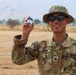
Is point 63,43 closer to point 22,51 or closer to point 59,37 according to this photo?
point 59,37

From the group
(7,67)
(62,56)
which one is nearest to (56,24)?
(62,56)

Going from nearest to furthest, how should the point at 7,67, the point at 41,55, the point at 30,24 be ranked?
the point at 30,24
the point at 41,55
the point at 7,67

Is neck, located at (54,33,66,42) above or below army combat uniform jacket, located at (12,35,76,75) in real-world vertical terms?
above

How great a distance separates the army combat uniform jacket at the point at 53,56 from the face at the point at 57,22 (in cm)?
16

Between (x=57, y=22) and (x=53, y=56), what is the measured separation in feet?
1.28

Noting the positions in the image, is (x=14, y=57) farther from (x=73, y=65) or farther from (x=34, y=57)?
(x=73, y=65)

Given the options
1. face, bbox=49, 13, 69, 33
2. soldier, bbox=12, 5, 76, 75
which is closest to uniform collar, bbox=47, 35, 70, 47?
soldier, bbox=12, 5, 76, 75

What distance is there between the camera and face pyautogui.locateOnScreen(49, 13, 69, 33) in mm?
3821

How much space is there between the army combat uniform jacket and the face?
16cm

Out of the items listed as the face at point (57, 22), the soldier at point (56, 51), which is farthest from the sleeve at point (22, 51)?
the face at point (57, 22)

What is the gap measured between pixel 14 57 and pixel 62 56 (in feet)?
1.81

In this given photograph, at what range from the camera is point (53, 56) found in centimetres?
388

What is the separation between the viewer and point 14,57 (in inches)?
153

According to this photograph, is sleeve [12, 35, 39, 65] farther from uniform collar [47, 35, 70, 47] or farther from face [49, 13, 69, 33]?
face [49, 13, 69, 33]
